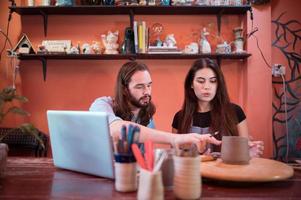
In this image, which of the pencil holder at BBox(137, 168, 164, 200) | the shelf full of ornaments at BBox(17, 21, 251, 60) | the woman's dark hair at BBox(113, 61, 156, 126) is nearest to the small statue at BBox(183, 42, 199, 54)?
the shelf full of ornaments at BBox(17, 21, 251, 60)

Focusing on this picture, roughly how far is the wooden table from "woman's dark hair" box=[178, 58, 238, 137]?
683mm

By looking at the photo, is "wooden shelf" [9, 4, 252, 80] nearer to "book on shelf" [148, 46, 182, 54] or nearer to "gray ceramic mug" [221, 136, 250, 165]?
"book on shelf" [148, 46, 182, 54]

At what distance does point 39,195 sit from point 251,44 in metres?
2.45

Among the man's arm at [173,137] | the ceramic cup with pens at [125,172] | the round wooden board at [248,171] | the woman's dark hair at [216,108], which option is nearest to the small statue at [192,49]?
the woman's dark hair at [216,108]

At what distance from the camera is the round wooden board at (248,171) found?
911mm

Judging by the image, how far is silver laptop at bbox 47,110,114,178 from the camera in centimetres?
98

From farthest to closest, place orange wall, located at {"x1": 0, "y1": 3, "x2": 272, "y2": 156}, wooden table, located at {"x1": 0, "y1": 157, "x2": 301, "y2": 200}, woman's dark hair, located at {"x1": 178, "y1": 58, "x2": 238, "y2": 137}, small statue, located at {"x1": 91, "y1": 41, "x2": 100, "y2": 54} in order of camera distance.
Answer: orange wall, located at {"x1": 0, "y1": 3, "x2": 272, "y2": 156} → small statue, located at {"x1": 91, "y1": 41, "x2": 100, "y2": 54} → woman's dark hair, located at {"x1": 178, "y1": 58, "x2": 238, "y2": 137} → wooden table, located at {"x1": 0, "y1": 157, "x2": 301, "y2": 200}

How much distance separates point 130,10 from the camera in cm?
282

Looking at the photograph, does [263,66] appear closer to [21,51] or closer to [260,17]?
[260,17]

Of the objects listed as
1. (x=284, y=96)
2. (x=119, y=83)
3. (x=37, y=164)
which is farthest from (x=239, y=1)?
(x=37, y=164)

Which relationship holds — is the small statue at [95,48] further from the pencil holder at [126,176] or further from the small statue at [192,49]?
the pencil holder at [126,176]

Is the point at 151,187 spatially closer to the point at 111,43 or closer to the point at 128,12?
the point at 111,43

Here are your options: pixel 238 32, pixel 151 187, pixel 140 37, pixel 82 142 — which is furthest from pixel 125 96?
pixel 238 32

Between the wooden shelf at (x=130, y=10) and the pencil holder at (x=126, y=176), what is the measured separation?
2128 millimetres
